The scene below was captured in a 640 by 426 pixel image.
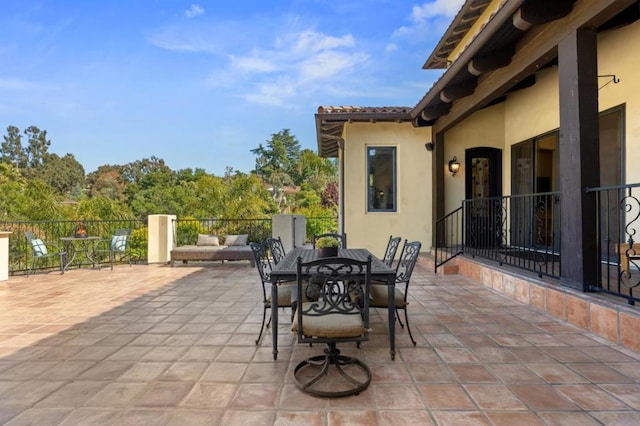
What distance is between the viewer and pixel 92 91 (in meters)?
20.6

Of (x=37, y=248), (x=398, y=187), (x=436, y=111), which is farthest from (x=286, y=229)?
(x=37, y=248)

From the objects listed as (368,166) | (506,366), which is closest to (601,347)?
(506,366)

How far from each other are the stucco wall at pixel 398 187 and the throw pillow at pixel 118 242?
15.5 feet

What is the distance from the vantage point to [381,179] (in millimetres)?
7477

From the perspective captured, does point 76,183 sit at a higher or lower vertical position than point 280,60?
lower

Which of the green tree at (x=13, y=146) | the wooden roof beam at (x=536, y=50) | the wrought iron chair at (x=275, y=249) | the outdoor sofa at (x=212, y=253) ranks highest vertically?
the green tree at (x=13, y=146)

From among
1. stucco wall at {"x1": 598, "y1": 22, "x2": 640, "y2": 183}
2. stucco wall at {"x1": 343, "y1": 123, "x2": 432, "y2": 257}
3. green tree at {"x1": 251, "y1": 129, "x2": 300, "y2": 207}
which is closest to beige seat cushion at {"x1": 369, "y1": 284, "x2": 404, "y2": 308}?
stucco wall at {"x1": 598, "y1": 22, "x2": 640, "y2": 183}

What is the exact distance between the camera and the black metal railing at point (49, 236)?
764 cm

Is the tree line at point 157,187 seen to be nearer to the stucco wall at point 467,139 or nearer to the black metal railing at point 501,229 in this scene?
the stucco wall at point 467,139

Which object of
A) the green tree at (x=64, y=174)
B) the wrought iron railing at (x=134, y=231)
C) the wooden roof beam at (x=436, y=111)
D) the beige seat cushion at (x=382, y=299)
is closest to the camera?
the beige seat cushion at (x=382, y=299)

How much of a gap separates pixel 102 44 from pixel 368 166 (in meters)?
13.0

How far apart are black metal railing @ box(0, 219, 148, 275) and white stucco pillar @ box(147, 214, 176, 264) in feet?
1.61

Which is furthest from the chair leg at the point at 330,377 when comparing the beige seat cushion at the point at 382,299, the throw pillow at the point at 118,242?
the throw pillow at the point at 118,242

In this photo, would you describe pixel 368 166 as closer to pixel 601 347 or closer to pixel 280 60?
pixel 601 347
